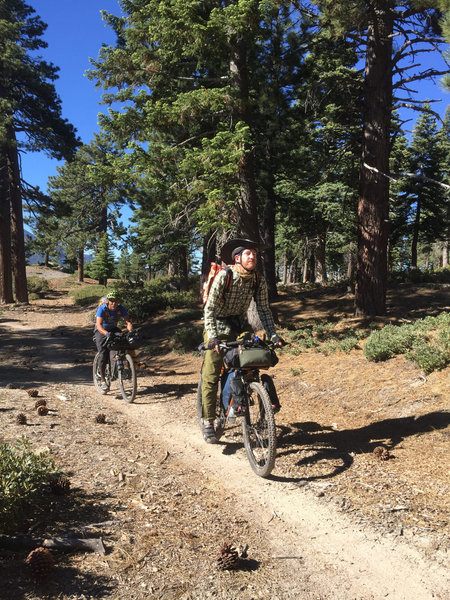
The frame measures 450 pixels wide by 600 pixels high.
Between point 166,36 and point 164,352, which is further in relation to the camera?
point 164,352

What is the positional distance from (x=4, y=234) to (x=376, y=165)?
A: 21.2 metres

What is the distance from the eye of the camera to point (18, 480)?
10.0 ft

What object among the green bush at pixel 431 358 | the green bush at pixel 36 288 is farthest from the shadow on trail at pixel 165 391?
the green bush at pixel 36 288

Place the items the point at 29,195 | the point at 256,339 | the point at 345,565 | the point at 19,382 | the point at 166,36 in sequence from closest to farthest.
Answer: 1. the point at 345,565
2. the point at 256,339
3. the point at 19,382
4. the point at 166,36
5. the point at 29,195

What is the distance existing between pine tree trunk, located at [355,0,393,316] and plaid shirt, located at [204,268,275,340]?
6.72 metres

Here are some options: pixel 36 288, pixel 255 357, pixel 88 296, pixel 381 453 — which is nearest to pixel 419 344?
pixel 381 453

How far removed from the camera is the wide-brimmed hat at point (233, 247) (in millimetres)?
4887

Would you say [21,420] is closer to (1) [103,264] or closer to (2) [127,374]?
(2) [127,374]

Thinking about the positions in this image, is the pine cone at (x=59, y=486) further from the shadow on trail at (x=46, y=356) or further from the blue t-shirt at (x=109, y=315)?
the shadow on trail at (x=46, y=356)

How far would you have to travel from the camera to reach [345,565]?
2.87m

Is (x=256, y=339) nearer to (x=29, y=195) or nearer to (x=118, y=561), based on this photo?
(x=118, y=561)

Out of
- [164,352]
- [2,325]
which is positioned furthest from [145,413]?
[2,325]

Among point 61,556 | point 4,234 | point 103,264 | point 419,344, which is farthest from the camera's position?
point 103,264

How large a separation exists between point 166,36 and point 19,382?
9315 millimetres
